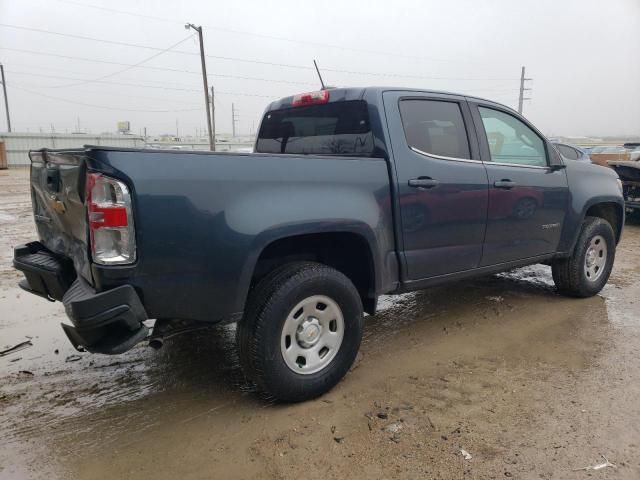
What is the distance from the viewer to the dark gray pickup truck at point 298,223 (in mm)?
2348

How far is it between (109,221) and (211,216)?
473mm

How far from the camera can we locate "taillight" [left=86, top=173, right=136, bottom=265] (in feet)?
7.47

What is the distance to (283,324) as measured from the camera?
2.77 m

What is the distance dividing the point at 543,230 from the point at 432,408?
2.27 metres

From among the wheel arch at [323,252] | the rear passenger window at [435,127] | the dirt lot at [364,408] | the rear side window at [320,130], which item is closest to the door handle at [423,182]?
the rear passenger window at [435,127]

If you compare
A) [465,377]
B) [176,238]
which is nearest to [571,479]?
[465,377]

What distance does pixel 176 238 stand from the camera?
2.40m

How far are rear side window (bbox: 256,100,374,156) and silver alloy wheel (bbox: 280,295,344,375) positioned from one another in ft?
3.67

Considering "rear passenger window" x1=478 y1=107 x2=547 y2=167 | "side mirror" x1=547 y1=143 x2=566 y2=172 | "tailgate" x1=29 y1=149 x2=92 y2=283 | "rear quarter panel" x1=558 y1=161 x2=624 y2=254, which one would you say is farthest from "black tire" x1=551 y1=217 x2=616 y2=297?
"tailgate" x1=29 y1=149 x2=92 y2=283

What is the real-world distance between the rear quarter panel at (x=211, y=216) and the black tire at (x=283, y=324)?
16 centimetres

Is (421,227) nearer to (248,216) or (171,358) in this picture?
(248,216)

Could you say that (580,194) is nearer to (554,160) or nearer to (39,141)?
(554,160)

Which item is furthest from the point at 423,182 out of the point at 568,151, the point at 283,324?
the point at 568,151

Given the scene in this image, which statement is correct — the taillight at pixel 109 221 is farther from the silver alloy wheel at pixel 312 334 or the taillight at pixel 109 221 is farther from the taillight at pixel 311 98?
the taillight at pixel 311 98
